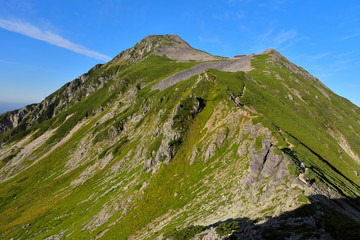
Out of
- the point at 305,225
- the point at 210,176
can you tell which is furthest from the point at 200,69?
the point at 305,225

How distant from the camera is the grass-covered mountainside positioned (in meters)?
29.7

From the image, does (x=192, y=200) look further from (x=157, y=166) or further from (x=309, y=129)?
(x=309, y=129)

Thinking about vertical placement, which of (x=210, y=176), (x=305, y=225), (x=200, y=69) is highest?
(x=200, y=69)

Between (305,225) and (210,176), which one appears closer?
(305,225)

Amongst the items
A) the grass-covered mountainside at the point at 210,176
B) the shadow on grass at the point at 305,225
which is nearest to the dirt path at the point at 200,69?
the grass-covered mountainside at the point at 210,176

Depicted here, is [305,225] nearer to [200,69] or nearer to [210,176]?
[210,176]

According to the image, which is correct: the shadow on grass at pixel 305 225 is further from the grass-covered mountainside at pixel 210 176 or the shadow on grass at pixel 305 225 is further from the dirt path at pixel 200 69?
the dirt path at pixel 200 69

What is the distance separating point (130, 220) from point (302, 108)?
306ft

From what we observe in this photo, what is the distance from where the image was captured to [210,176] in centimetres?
4684

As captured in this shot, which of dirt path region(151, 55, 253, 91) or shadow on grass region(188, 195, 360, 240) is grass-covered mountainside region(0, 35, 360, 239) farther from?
dirt path region(151, 55, 253, 91)

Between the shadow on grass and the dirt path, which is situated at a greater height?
the dirt path

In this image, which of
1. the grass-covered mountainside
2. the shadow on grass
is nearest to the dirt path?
the grass-covered mountainside

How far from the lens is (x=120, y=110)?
15938 centimetres

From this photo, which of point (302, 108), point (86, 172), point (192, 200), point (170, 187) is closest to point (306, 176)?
point (192, 200)
